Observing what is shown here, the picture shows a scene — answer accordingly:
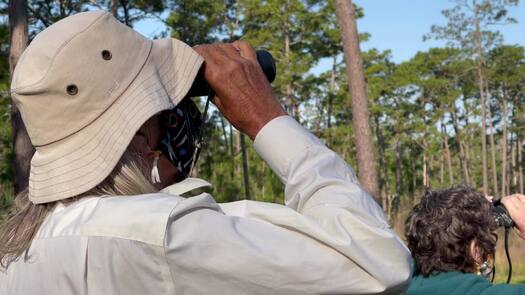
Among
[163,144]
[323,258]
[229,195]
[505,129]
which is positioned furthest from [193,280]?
[505,129]

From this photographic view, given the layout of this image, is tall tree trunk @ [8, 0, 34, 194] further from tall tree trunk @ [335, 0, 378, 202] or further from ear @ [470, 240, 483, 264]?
ear @ [470, 240, 483, 264]

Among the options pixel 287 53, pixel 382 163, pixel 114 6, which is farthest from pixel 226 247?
pixel 382 163

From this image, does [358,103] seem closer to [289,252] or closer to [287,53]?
[289,252]

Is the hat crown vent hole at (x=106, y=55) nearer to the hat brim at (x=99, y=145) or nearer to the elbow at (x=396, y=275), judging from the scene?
the hat brim at (x=99, y=145)

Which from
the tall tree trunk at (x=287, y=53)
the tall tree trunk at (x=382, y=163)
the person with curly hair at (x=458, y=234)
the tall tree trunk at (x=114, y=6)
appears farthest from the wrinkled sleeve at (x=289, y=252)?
the tall tree trunk at (x=382, y=163)

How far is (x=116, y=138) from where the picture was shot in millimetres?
1213

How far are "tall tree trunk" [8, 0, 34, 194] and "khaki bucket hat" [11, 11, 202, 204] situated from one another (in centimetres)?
908

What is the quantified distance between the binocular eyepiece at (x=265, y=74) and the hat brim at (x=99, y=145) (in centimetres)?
8

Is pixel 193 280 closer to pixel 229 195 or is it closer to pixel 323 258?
pixel 323 258

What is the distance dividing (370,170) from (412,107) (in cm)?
3726

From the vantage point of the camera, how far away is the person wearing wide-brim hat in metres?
1.09

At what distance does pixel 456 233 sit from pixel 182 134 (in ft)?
5.54

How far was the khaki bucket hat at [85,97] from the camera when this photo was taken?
121cm

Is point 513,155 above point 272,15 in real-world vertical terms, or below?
below
